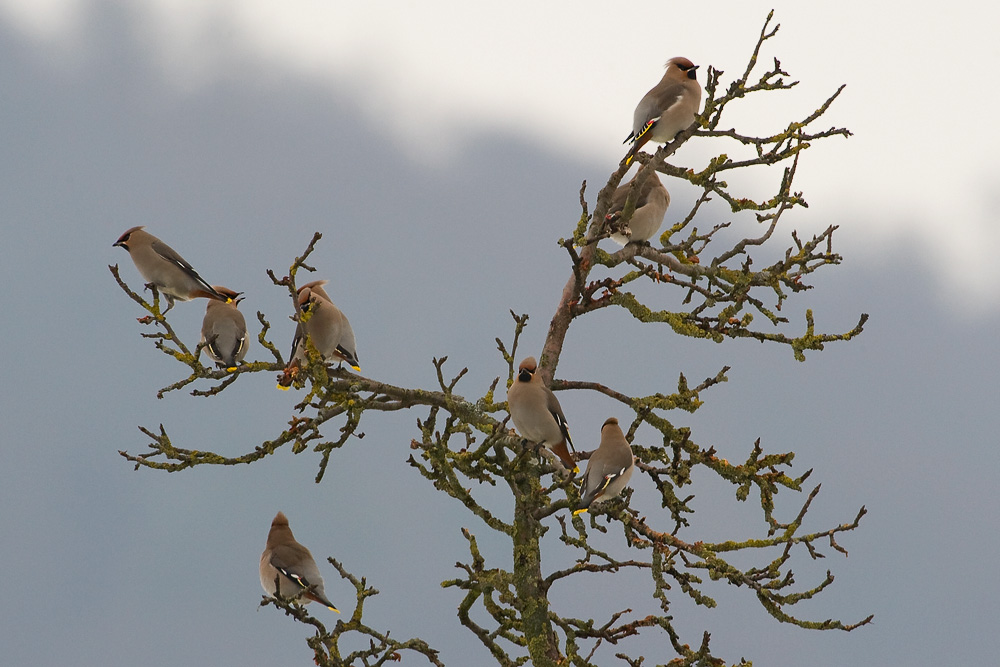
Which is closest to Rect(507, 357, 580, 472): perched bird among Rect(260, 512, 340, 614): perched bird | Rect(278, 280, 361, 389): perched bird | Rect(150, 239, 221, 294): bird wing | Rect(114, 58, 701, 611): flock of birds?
Rect(114, 58, 701, 611): flock of birds

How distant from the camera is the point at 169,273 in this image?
7.69 metres

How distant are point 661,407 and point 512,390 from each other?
38.5 inches

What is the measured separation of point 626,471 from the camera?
20.4 ft

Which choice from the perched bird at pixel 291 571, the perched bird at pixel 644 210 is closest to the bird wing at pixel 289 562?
the perched bird at pixel 291 571

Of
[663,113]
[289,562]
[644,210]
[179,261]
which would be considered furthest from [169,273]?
[663,113]

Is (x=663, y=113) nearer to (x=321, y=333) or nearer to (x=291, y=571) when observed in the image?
(x=321, y=333)

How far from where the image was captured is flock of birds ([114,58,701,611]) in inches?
257

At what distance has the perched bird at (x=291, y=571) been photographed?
25.4 feet

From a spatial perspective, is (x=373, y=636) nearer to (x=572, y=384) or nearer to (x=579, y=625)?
(x=579, y=625)

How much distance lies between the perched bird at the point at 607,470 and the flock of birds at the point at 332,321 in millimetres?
15

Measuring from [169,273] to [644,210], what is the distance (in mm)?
3677

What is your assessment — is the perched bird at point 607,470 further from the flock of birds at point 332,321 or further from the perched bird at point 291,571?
the perched bird at point 291,571

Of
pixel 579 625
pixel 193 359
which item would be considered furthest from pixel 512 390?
pixel 193 359

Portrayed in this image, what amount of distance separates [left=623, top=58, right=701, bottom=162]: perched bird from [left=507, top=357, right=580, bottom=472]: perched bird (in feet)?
6.25
